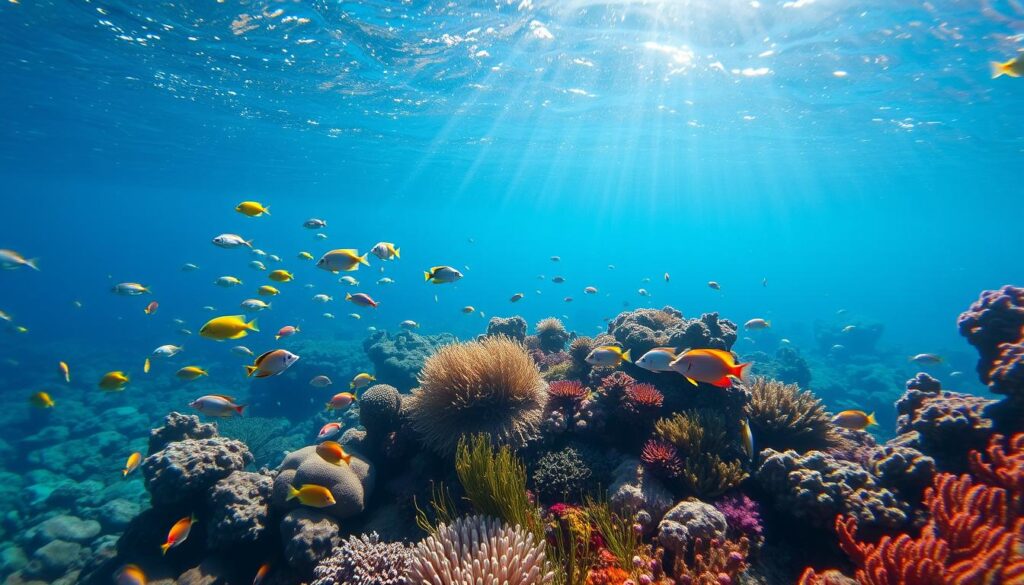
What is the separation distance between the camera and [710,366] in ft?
14.0

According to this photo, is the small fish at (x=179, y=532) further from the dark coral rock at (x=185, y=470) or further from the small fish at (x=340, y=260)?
the small fish at (x=340, y=260)

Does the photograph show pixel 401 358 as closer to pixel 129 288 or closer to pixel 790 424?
pixel 129 288

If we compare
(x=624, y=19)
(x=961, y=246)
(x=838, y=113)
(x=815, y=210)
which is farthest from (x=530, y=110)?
(x=961, y=246)

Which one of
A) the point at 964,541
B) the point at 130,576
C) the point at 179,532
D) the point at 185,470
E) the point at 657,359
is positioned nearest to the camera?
the point at 964,541

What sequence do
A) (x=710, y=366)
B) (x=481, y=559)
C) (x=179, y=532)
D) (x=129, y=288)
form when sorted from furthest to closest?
(x=129, y=288), (x=179, y=532), (x=710, y=366), (x=481, y=559)

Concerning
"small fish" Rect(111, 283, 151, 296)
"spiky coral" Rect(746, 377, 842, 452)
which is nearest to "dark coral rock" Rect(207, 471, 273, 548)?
"small fish" Rect(111, 283, 151, 296)

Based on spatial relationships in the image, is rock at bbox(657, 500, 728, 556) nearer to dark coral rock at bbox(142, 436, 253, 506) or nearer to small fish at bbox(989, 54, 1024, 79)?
dark coral rock at bbox(142, 436, 253, 506)

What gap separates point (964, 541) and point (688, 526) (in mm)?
1942

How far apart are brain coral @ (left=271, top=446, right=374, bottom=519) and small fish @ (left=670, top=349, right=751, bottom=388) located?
179 inches

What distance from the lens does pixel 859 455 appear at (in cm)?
627

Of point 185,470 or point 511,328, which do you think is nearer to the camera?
point 185,470

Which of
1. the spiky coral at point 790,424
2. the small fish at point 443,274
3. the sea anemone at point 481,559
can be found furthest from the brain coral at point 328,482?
the spiky coral at point 790,424

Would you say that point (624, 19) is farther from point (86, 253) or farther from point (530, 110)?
point (86, 253)

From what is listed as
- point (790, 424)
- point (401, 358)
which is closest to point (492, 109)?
point (401, 358)
